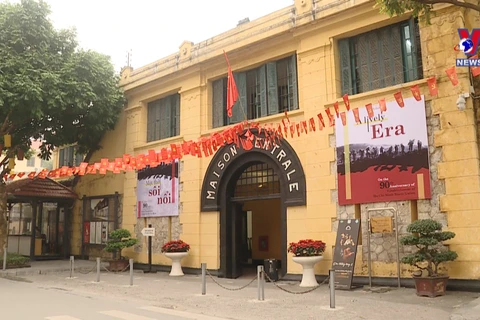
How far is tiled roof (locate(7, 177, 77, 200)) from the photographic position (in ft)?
71.3

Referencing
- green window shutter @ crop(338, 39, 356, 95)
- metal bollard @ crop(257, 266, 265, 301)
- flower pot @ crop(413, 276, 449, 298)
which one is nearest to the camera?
flower pot @ crop(413, 276, 449, 298)

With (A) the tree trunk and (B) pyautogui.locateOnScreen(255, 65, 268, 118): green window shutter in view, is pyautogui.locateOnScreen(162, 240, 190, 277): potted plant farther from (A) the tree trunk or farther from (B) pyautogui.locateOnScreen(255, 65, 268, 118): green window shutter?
(A) the tree trunk

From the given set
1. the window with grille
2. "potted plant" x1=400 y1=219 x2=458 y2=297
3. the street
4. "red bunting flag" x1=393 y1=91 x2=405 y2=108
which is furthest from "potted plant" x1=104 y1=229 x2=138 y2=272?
"red bunting flag" x1=393 y1=91 x2=405 y2=108

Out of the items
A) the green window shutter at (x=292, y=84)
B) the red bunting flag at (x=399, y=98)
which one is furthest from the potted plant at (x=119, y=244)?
the red bunting flag at (x=399, y=98)

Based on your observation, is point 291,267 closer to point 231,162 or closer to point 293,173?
point 293,173

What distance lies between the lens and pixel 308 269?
13.1m

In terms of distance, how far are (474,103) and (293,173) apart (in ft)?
18.1

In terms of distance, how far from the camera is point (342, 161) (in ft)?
44.3

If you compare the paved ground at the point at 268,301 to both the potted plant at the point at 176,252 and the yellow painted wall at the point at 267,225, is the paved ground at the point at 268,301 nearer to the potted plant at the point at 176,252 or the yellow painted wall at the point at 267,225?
the potted plant at the point at 176,252

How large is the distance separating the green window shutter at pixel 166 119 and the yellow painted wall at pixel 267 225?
4.89 meters

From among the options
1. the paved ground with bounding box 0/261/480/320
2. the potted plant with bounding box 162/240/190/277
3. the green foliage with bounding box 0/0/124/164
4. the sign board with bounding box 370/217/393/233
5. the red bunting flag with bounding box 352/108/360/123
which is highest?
the green foliage with bounding box 0/0/124/164

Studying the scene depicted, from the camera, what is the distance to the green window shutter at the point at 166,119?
770 inches

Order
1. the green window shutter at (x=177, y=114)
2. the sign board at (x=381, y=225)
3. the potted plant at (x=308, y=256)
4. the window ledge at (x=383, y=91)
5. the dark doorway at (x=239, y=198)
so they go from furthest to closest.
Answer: the green window shutter at (x=177, y=114) → the dark doorway at (x=239, y=198) → the potted plant at (x=308, y=256) → the window ledge at (x=383, y=91) → the sign board at (x=381, y=225)

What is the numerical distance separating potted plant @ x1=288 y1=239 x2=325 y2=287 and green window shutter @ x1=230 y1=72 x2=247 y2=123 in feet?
18.3
